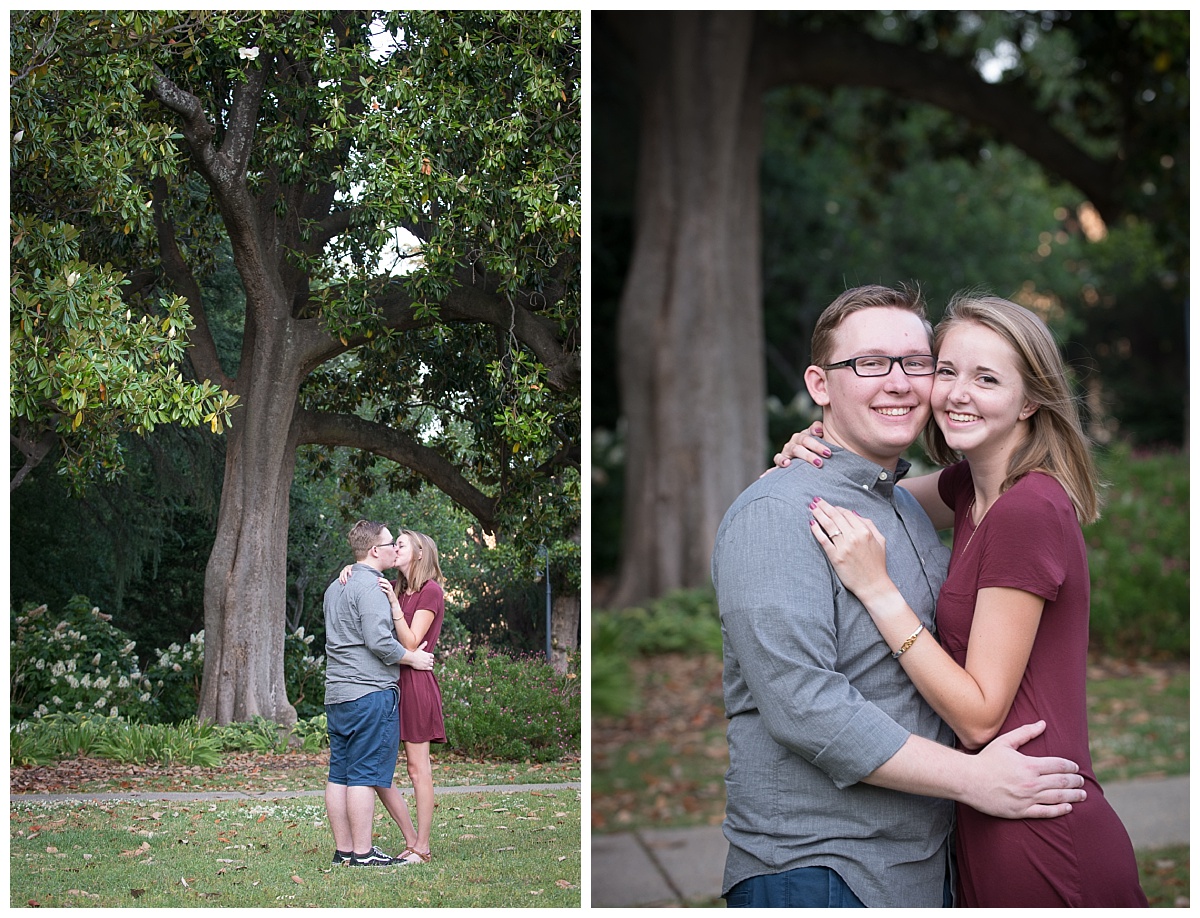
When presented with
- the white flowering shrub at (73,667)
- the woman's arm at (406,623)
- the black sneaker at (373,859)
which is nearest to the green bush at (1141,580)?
the woman's arm at (406,623)

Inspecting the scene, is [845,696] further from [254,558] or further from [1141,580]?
[1141,580]

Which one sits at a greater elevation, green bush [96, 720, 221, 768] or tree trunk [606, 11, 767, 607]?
tree trunk [606, 11, 767, 607]

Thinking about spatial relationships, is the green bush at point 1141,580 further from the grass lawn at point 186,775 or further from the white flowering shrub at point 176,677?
the white flowering shrub at point 176,677

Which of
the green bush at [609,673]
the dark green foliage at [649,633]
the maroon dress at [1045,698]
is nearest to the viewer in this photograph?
the maroon dress at [1045,698]

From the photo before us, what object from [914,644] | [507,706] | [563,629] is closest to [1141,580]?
[563,629]

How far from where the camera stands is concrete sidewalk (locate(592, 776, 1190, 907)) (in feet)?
14.3

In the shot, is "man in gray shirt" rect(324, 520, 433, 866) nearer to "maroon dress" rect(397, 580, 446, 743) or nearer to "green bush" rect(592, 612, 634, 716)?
"maroon dress" rect(397, 580, 446, 743)

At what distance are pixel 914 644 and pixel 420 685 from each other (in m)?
1.29

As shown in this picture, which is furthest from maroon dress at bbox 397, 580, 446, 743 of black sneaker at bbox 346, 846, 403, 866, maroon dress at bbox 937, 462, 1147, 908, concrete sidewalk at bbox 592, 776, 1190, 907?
concrete sidewalk at bbox 592, 776, 1190, 907

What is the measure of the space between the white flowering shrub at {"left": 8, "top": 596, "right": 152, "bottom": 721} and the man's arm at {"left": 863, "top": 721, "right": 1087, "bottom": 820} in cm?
185

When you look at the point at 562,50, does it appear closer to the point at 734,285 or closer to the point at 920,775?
the point at 920,775

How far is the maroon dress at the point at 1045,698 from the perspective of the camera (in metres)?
1.99

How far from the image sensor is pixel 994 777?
6.38 feet

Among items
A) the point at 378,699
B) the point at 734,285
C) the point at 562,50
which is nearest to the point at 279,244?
the point at 562,50
